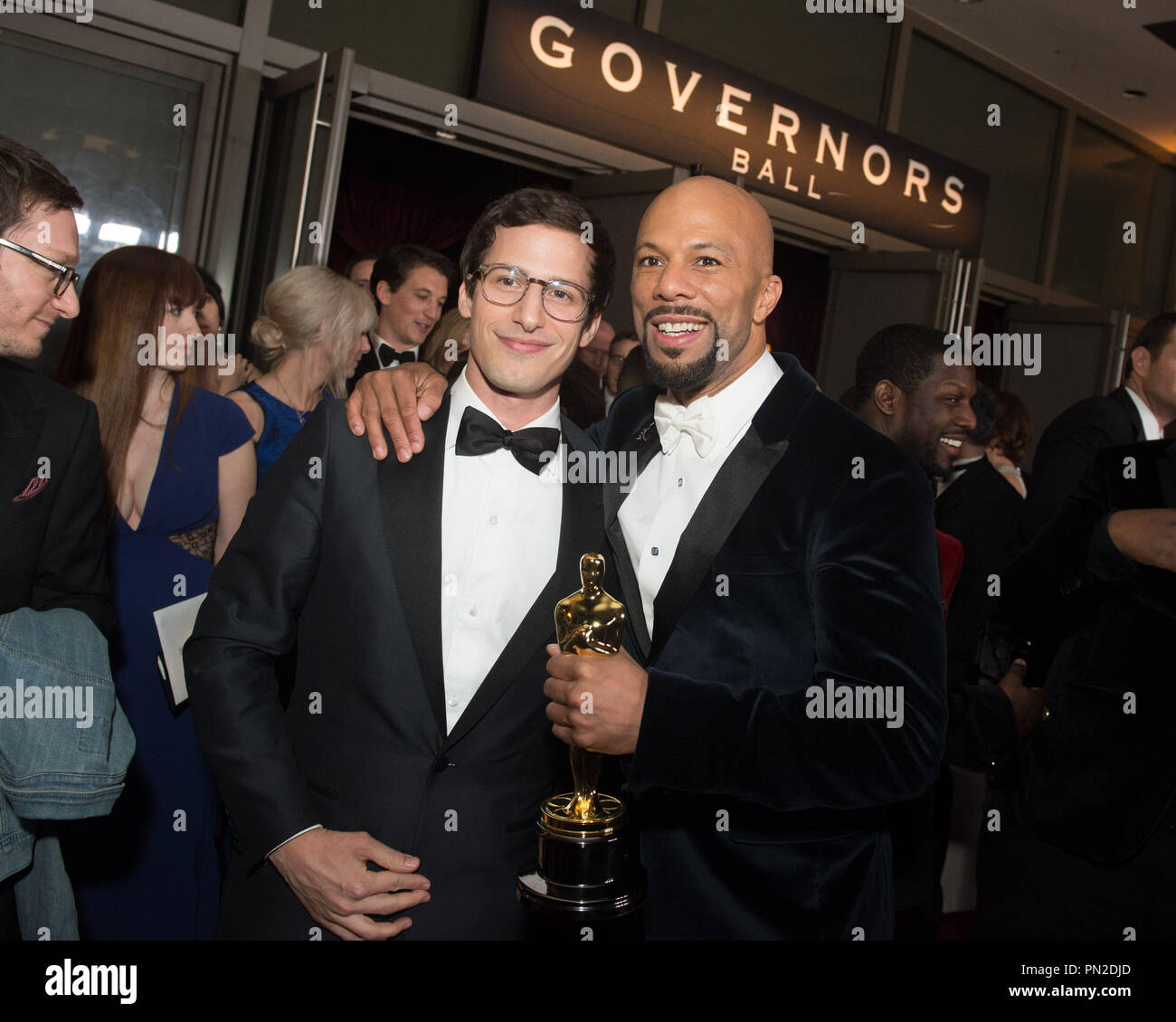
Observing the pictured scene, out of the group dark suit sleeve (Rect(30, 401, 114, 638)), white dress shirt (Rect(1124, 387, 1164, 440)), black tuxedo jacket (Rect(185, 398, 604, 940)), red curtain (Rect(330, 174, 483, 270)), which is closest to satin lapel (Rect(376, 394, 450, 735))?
Answer: black tuxedo jacket (Rect(185, 398, 604, 940))

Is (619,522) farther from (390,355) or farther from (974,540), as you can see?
(390,355)

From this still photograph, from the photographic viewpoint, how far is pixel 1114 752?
6.02ft

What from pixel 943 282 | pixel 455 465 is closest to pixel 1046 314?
pixel 943 282

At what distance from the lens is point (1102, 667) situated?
1.88m

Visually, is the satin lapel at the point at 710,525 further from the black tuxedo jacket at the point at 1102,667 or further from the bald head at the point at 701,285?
the black tuxedo jacket at the point at 1102,667

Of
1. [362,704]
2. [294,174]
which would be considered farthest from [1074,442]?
[294,174]

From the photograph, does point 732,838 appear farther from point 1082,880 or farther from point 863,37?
point 863,37

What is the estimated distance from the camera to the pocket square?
59.7 inches

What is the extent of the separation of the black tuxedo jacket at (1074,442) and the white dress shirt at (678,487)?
1557 millimetres

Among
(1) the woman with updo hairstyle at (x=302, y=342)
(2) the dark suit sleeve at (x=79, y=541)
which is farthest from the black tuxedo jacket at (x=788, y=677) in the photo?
(1) the woman with updo hairstyle at (x=302, y=342)

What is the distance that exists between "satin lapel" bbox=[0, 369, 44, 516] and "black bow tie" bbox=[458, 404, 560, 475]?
25.9 inches

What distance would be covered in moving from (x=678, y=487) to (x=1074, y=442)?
182 cm

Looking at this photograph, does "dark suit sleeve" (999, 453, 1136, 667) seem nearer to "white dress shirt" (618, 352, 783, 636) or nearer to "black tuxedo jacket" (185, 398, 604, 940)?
"white dress shirt" (618, 352, 783, 636)

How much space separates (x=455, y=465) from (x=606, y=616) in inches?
20.6
